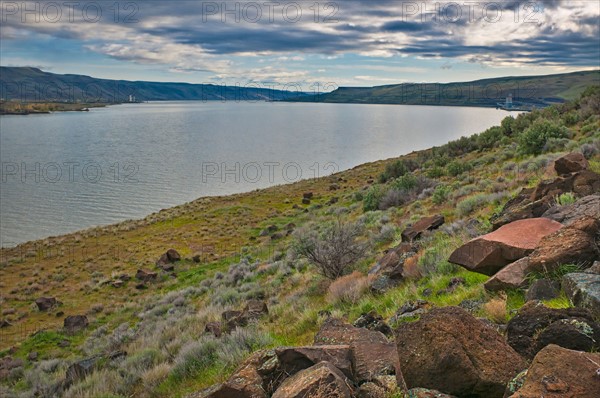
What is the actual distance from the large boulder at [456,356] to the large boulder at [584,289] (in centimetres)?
106

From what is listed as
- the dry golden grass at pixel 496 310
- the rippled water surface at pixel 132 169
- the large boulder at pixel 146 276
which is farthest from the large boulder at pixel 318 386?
the rippled water surface at pixel 132 169

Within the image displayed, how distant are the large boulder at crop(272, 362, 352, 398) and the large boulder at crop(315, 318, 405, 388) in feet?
1.76

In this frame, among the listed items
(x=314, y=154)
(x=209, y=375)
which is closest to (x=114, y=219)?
(x=209, y=375)

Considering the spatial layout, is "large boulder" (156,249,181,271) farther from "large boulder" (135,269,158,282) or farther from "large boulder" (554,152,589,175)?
"large boulder" (554,152,589,175)

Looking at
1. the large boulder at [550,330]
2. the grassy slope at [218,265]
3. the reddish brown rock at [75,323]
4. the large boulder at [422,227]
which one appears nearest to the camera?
the large boulder at [550,330]

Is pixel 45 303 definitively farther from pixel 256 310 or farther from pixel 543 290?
pixel 543 290

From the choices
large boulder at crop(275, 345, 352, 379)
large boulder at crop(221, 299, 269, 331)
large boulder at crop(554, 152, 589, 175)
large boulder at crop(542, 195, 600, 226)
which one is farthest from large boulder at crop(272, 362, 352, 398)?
large boulder at crop(554, 152, 589, 175)

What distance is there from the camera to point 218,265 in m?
24.5

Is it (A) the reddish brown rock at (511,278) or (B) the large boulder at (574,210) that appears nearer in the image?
(A) the reddish brown rock at (511,278)

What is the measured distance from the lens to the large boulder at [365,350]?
3848mm

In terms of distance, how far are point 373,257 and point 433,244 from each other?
2496mm

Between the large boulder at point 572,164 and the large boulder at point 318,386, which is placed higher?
the large boulder at point 572,164

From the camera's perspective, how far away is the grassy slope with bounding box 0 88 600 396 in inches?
298

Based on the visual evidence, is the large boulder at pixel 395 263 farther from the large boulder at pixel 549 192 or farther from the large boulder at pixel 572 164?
the large boulder at pixel 572 164
